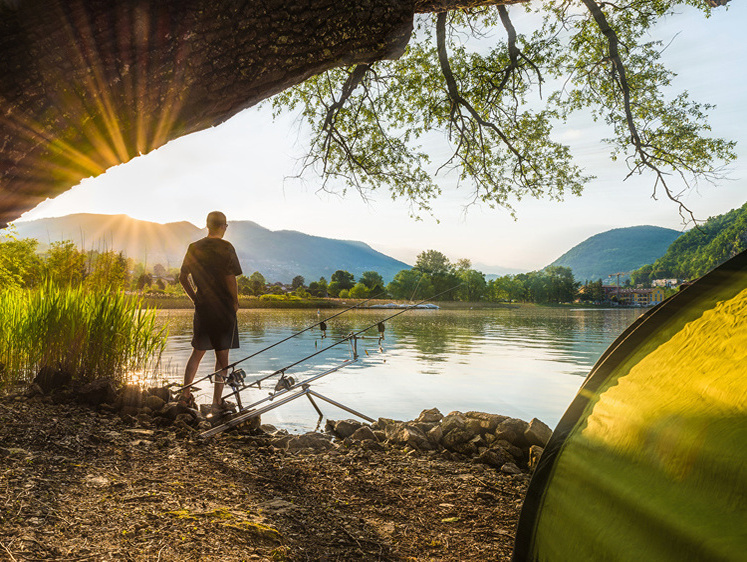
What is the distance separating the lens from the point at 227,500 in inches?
106

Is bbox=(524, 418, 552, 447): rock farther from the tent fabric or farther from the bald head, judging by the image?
the bald head

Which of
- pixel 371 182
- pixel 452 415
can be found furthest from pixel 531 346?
pixel 452 415

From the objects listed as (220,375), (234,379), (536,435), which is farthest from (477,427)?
(220,375)

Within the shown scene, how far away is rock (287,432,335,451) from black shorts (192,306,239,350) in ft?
4.65

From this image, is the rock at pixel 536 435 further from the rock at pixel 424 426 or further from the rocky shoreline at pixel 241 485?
the rock at pixel 424 426

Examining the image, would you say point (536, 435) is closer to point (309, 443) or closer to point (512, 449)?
point (512, 449)

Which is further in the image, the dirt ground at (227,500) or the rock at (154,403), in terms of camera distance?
the rock at (154,403)

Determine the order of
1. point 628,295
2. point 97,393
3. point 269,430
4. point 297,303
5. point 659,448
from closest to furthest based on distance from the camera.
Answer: point 659,448, point 97,393, point 269,430, point 297,303, point 628,295

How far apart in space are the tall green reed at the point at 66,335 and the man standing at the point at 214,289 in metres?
1.18

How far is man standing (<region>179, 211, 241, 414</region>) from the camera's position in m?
5.14

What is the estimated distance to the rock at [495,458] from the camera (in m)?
3.85

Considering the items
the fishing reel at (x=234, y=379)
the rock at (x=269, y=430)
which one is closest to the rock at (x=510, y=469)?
the rock at (x=269, y=430)

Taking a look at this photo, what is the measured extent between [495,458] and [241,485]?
2.00 metres

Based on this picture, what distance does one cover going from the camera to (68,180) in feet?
6.99
